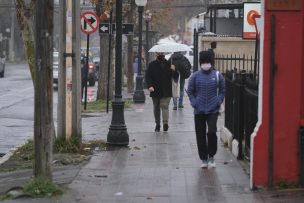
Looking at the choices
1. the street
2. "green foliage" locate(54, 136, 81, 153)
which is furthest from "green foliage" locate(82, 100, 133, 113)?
"green foliage" locate(54, 136, 81, 153)

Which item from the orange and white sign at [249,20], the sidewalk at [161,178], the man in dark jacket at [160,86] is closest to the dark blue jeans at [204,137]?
the sidewalk at [161,178]

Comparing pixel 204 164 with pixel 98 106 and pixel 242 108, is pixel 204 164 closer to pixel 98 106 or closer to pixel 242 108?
pixel 242 108

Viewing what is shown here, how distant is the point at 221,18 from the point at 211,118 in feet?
53.8

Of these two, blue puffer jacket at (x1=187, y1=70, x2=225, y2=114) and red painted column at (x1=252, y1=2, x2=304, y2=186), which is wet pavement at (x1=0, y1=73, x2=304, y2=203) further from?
blue puffer jacket at (x1=187, y1=70, x2=225, y2=114)

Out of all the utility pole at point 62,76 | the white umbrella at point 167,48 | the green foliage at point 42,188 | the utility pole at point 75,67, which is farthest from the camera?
the white umbrella at point 167,48

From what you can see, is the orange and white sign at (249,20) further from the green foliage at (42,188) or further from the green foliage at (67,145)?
the green foliage at (42,188)

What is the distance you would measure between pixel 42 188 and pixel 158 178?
1828 mm

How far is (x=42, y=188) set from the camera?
8812 mm

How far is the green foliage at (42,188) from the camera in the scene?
28.8 feet

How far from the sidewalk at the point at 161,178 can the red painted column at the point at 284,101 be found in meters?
0.31

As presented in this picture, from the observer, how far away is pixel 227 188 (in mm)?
9164

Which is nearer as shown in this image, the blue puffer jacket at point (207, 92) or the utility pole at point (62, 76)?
the blue puffer jacket at point (207, 92)

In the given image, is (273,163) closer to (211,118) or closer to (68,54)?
(211,118)

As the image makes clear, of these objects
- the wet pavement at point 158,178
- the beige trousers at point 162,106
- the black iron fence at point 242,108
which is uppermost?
the black iron fence at point 242,108
